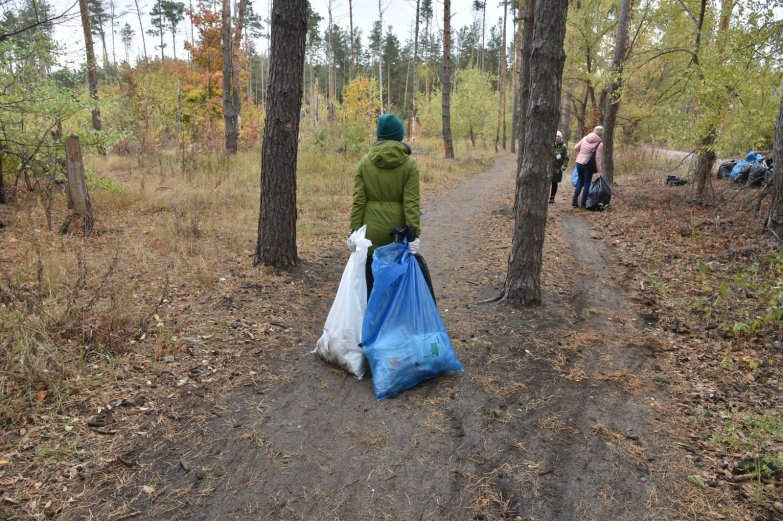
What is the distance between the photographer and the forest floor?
8.34 ft

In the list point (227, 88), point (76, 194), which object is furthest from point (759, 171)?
point (227, 88)

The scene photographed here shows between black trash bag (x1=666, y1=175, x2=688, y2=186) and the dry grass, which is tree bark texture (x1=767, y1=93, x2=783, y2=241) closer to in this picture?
the dry grass

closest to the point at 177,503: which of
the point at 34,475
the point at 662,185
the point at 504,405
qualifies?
the point at 34,475

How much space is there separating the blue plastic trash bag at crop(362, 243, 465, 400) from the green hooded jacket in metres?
0.28

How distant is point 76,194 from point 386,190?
18.0 feet

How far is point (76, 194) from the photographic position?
6840 millimetres

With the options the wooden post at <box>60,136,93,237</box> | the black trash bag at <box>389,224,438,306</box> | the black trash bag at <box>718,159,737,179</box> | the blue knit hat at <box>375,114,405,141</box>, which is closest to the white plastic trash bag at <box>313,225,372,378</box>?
the black trash bag at <box>389,224,438,306</box>

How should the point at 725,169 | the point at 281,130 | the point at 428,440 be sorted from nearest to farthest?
1. the point at 428,440
2. the point at 281,130
3. the point at 725,169

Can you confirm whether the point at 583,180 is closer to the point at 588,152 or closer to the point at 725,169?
the point at 588,152

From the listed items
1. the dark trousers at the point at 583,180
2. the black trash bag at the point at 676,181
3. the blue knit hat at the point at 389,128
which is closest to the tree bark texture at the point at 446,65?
the black trash bag at the point at 676,181

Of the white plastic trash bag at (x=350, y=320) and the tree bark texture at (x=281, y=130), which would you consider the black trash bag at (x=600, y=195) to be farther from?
the white plastic trash bag at (x=350, y=320)

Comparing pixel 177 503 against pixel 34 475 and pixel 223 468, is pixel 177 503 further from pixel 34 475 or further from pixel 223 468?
pixel 34 475

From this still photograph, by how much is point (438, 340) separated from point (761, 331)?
3274mm

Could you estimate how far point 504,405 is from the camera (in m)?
3.48
